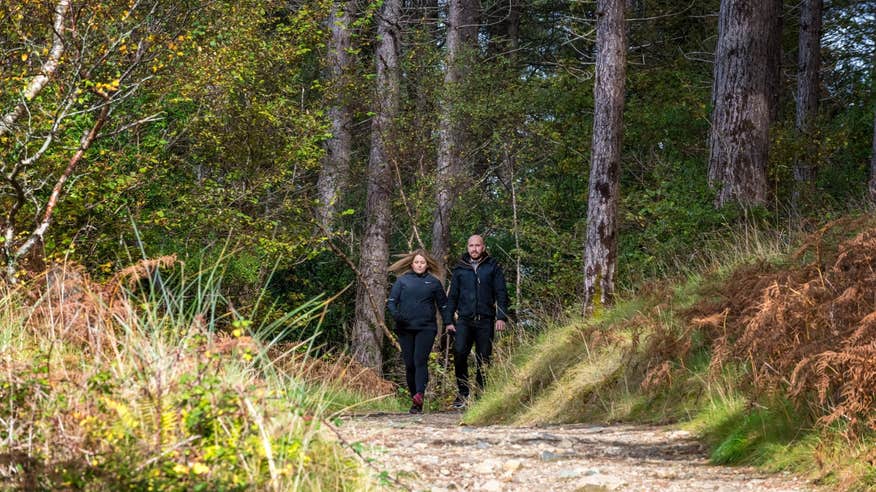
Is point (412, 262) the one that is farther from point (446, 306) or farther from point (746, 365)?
point (746, 365)

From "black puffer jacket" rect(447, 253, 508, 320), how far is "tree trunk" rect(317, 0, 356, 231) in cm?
743

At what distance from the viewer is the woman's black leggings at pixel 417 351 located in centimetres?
1259

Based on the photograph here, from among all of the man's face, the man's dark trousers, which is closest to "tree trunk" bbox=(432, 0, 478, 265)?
the man's dark trousers

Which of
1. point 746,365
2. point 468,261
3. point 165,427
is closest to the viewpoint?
point 165,427

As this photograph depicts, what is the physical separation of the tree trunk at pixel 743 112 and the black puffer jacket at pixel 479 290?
396 cm

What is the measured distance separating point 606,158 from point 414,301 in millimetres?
3935

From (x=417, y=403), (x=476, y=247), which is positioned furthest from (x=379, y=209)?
(x=417, y=403)

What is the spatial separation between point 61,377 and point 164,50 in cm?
831

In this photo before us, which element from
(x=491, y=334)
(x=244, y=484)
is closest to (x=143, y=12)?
(x=491, y=334)

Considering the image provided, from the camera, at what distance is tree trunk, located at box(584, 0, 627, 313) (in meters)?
14.5

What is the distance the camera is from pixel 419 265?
1262 centimetres

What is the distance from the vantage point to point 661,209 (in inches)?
605

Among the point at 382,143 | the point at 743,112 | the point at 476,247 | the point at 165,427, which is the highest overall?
the point at 382,143

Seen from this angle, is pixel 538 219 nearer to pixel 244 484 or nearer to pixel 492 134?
pixel 492 134
